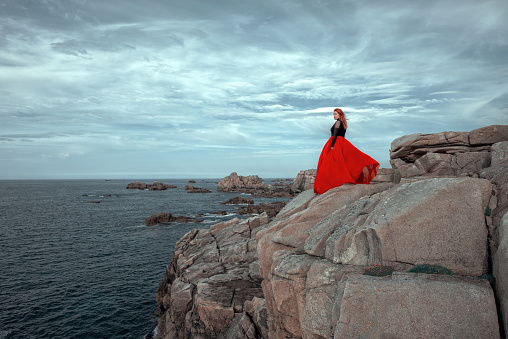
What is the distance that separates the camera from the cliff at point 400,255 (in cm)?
753

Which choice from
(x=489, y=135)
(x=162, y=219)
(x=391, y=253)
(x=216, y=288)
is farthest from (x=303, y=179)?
(x=391, y=253)

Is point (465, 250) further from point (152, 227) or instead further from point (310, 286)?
point (152, 227)

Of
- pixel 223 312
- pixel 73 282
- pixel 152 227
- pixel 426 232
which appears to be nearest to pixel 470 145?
pixel 426 232

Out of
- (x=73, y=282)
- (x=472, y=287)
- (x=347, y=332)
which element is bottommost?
(x=73, y=282)

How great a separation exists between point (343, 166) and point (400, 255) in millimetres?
5865

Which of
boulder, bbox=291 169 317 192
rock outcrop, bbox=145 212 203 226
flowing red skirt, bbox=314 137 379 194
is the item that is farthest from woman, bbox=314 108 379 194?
boulder, bbox=291 169 317 192

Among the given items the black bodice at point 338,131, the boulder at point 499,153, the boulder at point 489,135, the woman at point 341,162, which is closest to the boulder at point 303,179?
the boulder at point 489,135

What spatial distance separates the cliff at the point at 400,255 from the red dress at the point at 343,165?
60 cm

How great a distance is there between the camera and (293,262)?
11.5 metres

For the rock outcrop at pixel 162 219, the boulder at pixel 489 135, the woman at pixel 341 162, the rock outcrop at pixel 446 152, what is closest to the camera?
the boulder at pixel 489 135

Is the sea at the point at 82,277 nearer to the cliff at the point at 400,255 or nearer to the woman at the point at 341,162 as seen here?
the cliff at the point at 400,255

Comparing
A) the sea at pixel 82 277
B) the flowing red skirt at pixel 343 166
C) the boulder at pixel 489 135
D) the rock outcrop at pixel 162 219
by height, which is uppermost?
the boulder at pixel 489 135

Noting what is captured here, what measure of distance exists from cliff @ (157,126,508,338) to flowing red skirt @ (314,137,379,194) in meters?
0.59

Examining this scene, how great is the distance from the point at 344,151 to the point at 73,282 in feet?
112
